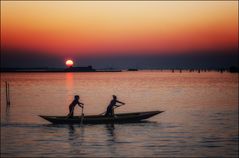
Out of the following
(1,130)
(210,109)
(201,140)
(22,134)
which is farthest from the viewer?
(210,109)

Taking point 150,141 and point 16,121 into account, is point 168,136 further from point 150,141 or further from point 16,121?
point 16,121

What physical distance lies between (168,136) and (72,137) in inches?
215

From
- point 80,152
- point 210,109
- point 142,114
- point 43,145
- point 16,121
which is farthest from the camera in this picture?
point 210,109

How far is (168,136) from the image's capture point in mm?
24828

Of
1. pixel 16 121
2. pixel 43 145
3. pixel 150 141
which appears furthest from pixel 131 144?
pixel 16 121

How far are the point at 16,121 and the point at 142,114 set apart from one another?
32.1ft

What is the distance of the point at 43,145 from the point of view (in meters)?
22.1

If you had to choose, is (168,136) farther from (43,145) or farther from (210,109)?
(210,109)

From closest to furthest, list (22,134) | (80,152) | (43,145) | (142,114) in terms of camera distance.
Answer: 1. (80,152)
2. (43,145)
3. (22,134)
4. (142,114)

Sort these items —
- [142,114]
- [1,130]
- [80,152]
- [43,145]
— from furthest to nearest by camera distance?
[142,114]
[1,130]
[43,145]
[80,152]

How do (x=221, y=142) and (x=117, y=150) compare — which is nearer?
(x=117, y=150)

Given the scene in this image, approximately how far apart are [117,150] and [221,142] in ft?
18.8

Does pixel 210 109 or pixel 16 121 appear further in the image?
pixel 210 109

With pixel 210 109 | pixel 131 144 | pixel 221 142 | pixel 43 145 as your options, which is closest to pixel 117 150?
pixel 131 144
